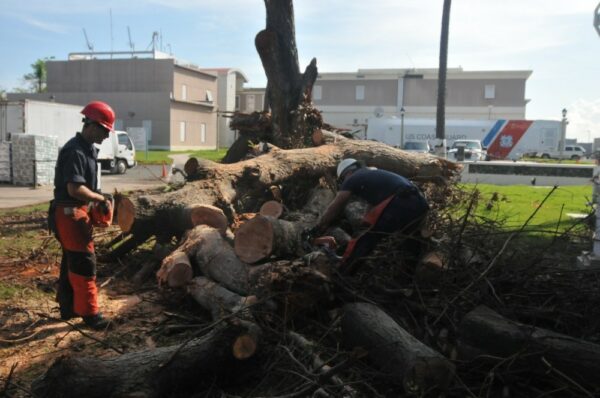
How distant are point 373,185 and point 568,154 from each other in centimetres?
3997

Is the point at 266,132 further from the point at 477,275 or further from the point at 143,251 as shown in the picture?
the point at 477,275

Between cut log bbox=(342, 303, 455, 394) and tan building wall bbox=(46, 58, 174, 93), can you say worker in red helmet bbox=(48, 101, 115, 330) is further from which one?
tan building wall bbox=(46, 58, 174, 93)

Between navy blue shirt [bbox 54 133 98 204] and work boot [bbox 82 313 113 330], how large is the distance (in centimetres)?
100

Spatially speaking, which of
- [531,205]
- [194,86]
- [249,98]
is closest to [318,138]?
[531,205]

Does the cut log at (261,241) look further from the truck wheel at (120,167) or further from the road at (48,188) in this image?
the truck wheel at (120,167)

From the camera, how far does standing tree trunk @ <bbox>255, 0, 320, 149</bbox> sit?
33.5ft

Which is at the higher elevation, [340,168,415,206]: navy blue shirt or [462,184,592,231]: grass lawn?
[340,168,415,206]: navy blue shirt

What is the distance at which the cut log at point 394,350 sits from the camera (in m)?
2.96

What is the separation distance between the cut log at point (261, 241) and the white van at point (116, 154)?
17829 millimetres

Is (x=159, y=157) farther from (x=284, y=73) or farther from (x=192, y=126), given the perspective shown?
(x=284, y=73)

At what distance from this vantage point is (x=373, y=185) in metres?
4.76

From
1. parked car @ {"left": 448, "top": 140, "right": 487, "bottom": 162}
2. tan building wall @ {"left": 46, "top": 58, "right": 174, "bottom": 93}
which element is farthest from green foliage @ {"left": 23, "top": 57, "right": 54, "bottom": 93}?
parked car @ {"left": 448, "top": 140, "right": 487, "bottom": 162}

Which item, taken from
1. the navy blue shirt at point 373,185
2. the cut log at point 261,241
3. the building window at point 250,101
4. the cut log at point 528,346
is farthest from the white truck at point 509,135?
the cut log at point 528,346

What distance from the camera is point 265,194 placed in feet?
25.2
